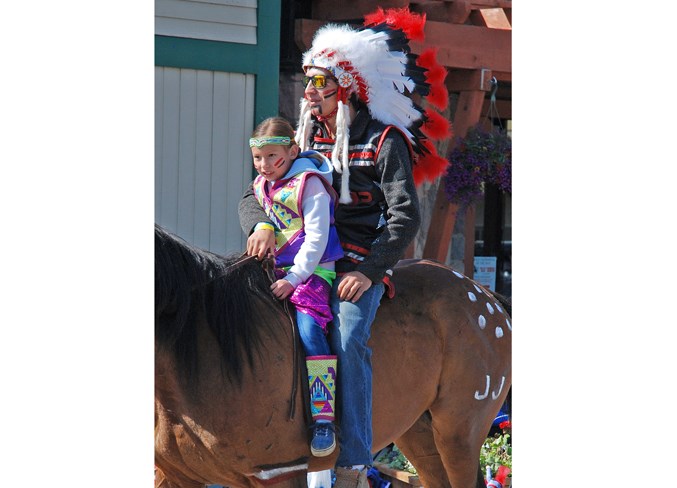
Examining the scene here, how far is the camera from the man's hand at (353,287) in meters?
3.17

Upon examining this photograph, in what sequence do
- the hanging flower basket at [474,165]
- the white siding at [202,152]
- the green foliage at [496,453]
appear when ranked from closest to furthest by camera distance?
the green foliage at [496,453] < the white siding at [202,152] < the hanging flower basket at [474,165]

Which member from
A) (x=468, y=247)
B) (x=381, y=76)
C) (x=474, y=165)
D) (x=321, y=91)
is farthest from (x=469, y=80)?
(x=321, y=91)

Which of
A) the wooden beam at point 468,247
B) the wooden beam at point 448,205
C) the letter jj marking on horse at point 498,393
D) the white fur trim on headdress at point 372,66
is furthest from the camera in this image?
the wooden beam at point 468,247

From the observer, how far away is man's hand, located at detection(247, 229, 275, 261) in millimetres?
3133

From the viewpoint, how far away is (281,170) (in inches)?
124

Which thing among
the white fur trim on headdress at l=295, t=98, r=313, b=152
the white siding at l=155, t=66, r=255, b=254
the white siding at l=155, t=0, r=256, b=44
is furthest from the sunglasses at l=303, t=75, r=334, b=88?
the white siding at l=155, t=0, r=256, b=44

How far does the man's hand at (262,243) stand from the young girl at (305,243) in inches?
0.7

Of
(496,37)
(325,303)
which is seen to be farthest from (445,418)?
(496,37)

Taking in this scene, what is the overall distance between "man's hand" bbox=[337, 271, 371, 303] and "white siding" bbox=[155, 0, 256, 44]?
2.23 meters

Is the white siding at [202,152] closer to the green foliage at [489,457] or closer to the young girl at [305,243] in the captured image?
the green foliage at [489,457]

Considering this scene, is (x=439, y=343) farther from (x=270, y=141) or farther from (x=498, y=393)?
(x=270, y=141)

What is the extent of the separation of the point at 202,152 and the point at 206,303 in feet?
7.09

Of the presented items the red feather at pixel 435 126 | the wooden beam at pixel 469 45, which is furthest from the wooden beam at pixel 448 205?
the red feather at pixel 435 126

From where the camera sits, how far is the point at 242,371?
9.78 ft
